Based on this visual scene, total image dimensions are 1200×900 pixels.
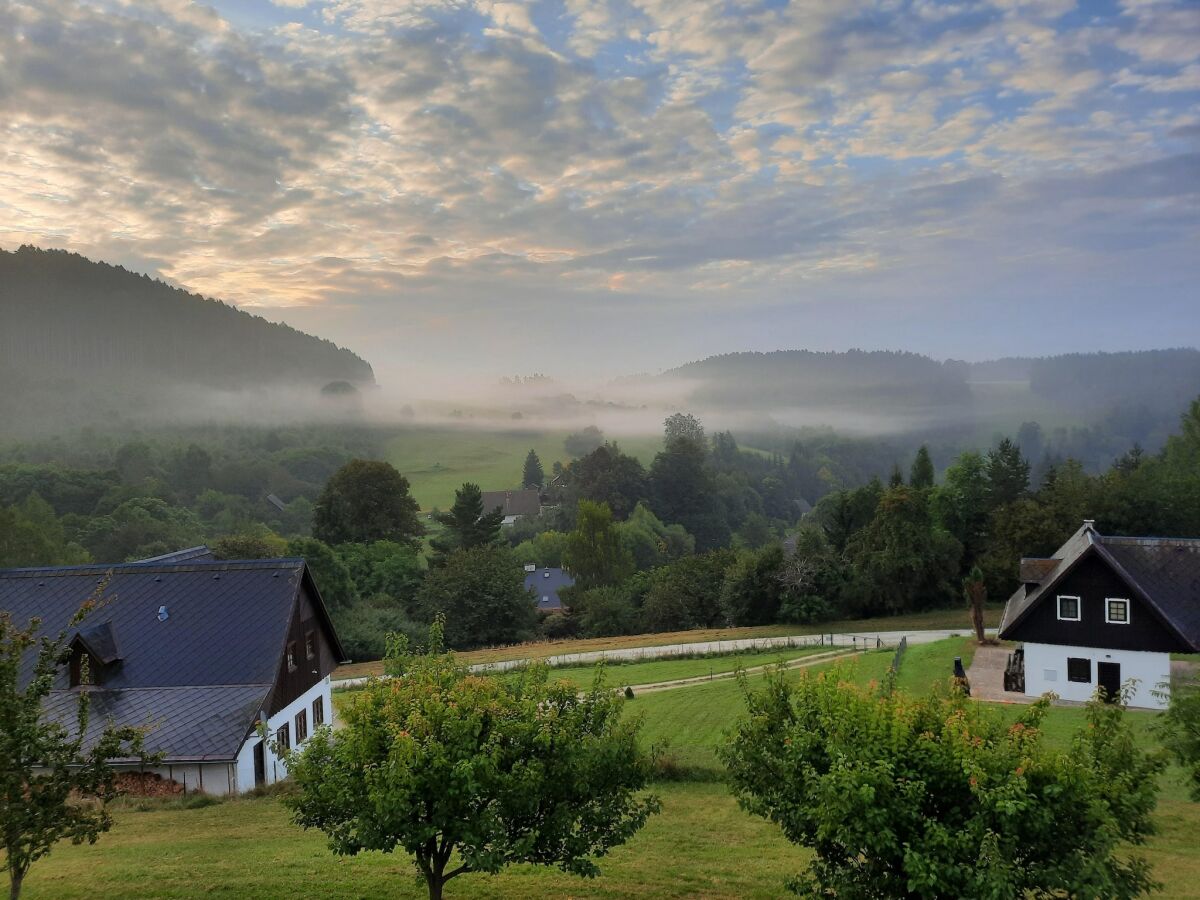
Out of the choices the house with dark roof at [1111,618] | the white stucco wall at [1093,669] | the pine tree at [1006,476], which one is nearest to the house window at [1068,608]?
the house with dark roof at [1111,618]

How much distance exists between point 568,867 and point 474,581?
165ft

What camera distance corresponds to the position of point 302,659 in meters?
28.6

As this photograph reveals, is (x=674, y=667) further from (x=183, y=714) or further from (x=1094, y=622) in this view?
(x=183, y=714)

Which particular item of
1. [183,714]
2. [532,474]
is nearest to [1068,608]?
[183,714]

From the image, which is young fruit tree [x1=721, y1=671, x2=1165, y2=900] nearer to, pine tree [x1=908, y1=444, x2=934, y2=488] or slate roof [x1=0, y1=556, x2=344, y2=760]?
slate roof [x1=0, y1=556, x2=344, y2=760]

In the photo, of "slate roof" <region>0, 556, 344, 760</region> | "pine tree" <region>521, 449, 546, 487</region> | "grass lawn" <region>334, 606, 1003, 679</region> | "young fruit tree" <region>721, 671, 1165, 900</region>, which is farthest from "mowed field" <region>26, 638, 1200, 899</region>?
"pine tree" <region>521, 449, 546, 487</region>

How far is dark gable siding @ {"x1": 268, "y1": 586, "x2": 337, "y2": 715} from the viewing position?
2633cm

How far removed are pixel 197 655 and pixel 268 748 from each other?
8523mm

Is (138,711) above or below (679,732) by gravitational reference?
above

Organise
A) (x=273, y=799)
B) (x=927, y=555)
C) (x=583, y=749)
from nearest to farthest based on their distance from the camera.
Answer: (x=583, y=749) < (x=273, y=799) < (x=927, y=555)

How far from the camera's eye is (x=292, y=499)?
145m

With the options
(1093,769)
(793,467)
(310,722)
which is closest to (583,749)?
(1093,769)

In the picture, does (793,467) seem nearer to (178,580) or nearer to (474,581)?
(474,581)

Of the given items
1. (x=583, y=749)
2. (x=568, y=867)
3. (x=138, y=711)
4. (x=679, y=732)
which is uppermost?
(x=583, y=749)
